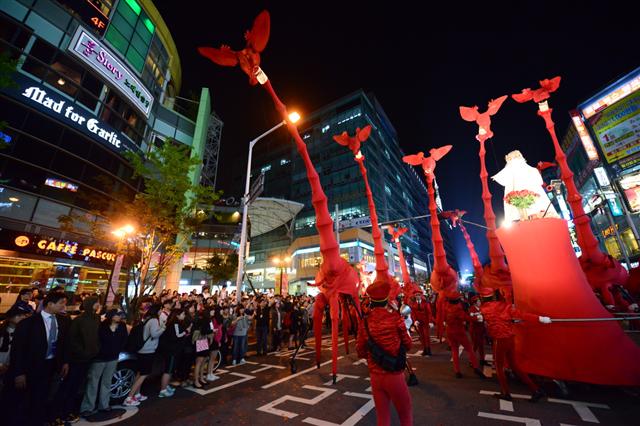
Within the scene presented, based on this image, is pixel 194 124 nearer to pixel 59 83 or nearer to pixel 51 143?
pixel 59 83

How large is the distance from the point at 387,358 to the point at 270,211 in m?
34.4

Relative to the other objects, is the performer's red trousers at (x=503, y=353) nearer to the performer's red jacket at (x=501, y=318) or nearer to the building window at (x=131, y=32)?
the performer's red jacket at (x=501, y=318)

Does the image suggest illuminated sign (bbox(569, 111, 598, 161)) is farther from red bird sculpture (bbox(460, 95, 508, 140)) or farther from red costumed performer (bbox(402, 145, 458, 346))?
red costumed performer (bbox(402, 145, 458, 346))

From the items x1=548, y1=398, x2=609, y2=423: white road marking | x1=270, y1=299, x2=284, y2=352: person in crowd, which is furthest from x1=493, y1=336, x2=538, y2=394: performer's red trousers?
x1=270, y1=299, x2=284, y2=352: person in crowd

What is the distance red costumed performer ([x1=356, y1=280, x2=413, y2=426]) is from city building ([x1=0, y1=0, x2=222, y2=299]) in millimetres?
13541

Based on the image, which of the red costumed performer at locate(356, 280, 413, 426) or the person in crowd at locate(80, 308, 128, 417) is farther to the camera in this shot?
the person in crowd at locate(80, 308, 128, 417)

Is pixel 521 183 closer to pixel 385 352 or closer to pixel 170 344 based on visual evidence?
pixel 385 352

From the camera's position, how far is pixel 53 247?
13.4 m

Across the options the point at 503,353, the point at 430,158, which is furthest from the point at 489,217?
the point at 503,353

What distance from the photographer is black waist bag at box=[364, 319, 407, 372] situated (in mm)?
3258

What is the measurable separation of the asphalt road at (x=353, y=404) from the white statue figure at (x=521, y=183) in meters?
3.78

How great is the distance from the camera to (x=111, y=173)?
17359 millimetres

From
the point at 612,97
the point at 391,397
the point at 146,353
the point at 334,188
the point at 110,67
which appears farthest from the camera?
the point at 334,188

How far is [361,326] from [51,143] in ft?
63.1
